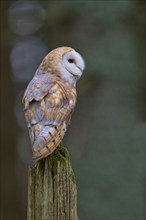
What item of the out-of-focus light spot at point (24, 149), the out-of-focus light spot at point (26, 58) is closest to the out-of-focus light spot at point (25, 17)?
the out-of-focus light spot at point (26, 58)

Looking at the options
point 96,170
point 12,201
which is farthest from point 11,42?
point 96,170

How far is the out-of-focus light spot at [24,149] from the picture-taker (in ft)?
30.4

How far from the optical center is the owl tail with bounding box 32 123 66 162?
2.37 metres

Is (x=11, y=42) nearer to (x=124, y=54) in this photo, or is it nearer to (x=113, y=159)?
(x=124, y=54)

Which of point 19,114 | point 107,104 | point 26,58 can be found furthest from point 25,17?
point 107,104

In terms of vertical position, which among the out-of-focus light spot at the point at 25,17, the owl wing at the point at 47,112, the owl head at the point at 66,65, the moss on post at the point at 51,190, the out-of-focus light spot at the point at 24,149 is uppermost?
the out-of-focus light spot at the point at 25,17

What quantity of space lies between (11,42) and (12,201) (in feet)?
7.99

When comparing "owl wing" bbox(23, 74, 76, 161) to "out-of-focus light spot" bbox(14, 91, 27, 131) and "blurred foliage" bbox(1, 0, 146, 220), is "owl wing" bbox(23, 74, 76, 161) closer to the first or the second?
"blurred foliage" bbox(1, 0, 146, 220)

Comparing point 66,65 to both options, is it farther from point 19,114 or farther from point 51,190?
point 19,114

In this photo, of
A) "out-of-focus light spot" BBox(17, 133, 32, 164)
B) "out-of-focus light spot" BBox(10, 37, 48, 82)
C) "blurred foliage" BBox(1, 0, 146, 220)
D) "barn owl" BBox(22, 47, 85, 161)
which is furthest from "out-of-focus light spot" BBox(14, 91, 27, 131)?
"barn owl" BBox(22, 47, 85, 161)

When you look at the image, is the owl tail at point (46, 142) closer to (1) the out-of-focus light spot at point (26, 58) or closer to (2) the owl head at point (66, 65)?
(2) the owl head at point (66, 65)

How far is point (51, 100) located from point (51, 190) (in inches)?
17.6

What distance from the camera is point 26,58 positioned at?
9672 mm

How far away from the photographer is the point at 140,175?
23.5 feet
